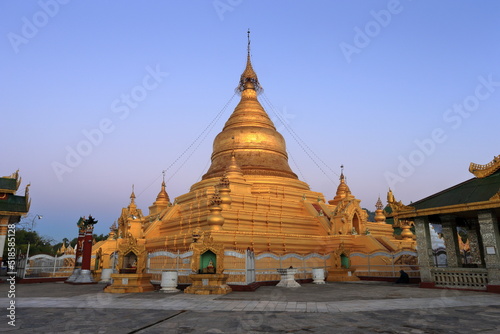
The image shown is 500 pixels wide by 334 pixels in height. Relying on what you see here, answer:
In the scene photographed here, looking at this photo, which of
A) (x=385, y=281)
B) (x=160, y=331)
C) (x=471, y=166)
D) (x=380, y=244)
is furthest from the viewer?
(x=380, y=244)

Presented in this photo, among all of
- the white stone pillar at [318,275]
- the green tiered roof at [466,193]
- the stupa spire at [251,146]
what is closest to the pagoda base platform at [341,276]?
the white stone pillar at [318,275]

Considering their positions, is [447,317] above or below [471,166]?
below

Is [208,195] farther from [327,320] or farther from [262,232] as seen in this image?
[327,320]

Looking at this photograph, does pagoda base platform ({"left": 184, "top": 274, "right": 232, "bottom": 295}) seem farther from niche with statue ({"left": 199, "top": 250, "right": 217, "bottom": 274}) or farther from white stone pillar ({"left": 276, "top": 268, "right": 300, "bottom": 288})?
white stone pillar ({"left": 276, "top": 268, "right": 300, "bottom": 288})

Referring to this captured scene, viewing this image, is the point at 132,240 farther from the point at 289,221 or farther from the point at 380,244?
the point at 380,244

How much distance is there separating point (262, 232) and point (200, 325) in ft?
55.8

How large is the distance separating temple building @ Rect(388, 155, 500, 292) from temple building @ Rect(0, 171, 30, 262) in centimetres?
2306

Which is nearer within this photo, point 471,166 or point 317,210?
point 471,166

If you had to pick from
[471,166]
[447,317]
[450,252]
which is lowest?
[447,317]

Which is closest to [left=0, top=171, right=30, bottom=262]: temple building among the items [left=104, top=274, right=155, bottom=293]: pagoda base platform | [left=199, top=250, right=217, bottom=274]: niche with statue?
[left=104, top=274, right=155, bottom=293]: pagoda base platform

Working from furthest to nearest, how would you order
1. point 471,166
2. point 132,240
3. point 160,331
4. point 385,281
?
point 385,281 < point 132,240 < point 471,166 < point 160,331

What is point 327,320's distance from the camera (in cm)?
777

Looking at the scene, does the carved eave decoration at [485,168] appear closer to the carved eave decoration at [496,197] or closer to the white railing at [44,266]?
the carved eave decoration at [496,197]

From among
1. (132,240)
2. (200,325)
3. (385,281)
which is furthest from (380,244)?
(200,325)
